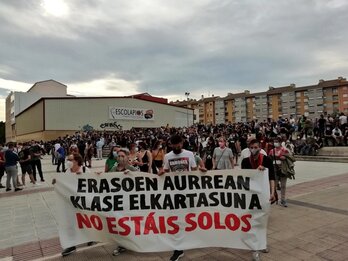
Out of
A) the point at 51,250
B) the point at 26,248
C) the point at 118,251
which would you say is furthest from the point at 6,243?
the point at 118,251

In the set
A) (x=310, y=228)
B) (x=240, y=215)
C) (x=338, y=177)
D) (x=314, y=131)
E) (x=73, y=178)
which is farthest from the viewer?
(x=314, y=131)

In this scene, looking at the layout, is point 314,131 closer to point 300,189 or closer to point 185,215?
point 300,189

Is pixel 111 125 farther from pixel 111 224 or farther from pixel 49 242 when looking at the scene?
pixel 111 224

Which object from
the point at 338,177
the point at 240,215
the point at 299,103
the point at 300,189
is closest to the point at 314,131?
the point at 338,177

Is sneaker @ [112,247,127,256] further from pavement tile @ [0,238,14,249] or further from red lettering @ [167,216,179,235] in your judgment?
pavement tile @ [0,238,14,249]

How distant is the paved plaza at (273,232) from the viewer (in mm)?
4477

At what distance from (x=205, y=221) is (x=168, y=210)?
0.52 meters

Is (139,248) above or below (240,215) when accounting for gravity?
below

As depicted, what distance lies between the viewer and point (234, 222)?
13.9 feet

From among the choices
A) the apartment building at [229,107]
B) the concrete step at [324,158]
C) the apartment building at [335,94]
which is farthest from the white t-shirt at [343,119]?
the apartment building at [229,107]

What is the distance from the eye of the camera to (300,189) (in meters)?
9.44

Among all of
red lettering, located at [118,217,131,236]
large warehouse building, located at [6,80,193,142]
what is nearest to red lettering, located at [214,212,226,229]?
red lettering, located at [118,217,131,236]

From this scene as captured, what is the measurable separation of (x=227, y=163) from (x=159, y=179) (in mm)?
4368

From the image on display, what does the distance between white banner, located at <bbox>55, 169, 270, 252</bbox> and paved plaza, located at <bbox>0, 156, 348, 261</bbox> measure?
0.31m
